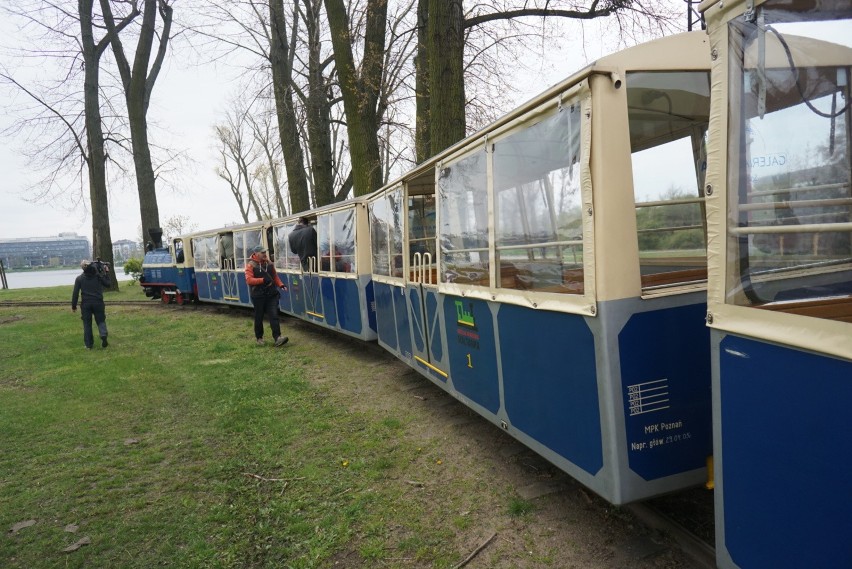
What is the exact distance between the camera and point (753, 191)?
86.0 inches

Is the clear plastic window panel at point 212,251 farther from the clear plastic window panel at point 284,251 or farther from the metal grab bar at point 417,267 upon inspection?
the metal grab bar at point 417,267

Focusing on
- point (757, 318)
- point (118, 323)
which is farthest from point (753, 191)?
point (118, 323)

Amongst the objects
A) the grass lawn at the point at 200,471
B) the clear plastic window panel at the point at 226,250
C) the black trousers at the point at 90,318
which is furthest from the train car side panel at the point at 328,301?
the clear plastic window panel at the point at 226,250

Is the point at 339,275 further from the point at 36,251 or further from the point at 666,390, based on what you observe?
the point at 36,251

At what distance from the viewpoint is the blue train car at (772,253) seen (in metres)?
1.94

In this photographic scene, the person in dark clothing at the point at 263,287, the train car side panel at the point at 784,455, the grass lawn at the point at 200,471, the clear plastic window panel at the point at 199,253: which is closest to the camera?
the train car side panel at the point at 784,455

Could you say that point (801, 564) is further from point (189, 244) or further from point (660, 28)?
point (189, 244)

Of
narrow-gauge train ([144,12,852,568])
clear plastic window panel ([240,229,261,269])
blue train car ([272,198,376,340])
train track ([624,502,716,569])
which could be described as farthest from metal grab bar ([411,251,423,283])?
clear plastic window panel ([240,229,261,269])

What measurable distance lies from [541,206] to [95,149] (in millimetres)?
24330

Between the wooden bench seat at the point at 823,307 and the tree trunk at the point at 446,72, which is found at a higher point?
the tree trunk at the point at 446,72

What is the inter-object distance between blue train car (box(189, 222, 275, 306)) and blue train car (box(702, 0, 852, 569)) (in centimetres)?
1204

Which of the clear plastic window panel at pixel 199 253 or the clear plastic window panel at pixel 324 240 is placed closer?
the clear plastic window panel at pixel 324 240

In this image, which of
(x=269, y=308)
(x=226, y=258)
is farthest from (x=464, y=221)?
(x=226, y=258)

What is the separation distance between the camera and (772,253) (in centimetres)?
→ 216
